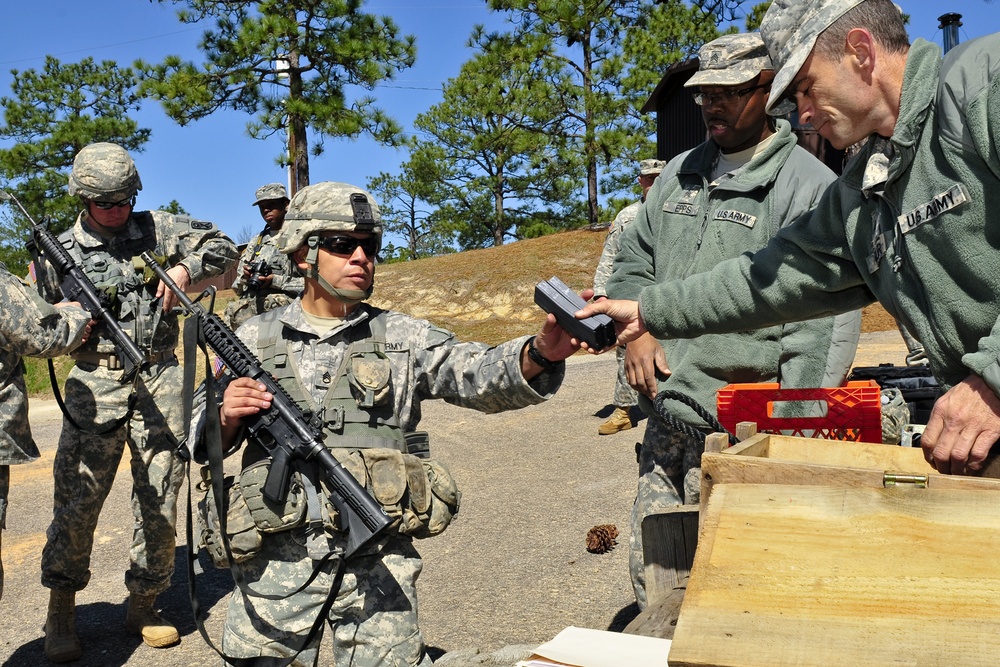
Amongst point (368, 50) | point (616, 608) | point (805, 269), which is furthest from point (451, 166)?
point (805, 269)

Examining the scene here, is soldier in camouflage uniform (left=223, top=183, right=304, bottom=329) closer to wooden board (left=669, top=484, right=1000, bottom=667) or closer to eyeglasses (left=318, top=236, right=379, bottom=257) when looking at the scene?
eyeglasses (left=318, top=236, right=379, bottom=257)

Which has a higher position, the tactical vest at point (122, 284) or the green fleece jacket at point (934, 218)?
the tactical vest at point (122, 284)

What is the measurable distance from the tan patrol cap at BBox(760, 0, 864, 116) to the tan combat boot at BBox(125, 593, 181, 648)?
4.38 meters

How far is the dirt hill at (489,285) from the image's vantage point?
17875mm

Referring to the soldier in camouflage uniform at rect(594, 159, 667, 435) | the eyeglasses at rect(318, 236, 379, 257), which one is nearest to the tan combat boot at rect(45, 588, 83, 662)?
the eyeglasses at rect(318, 236, 379, 257)

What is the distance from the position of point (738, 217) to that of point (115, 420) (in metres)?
3.57

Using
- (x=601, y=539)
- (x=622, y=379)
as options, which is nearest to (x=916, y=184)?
(x=601, y=539)

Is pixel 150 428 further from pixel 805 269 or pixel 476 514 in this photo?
pixel 805 269

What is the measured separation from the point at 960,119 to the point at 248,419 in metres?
2.43

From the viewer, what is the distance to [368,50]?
2012 cm

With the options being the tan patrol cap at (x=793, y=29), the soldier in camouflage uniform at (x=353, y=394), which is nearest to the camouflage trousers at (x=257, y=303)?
the soldier in camouflage uniform at (x=353, y=394)

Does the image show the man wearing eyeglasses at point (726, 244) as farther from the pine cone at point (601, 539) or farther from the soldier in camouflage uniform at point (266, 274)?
the soldier in camouflage uniform at point (266, 274)

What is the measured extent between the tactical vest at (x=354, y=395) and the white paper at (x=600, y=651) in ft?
4.89

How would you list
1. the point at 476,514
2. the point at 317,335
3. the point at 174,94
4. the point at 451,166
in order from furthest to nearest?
1. the point at 451,166
2. the point at 174,94
3. the point at 476,514
4. the point at 317,335
